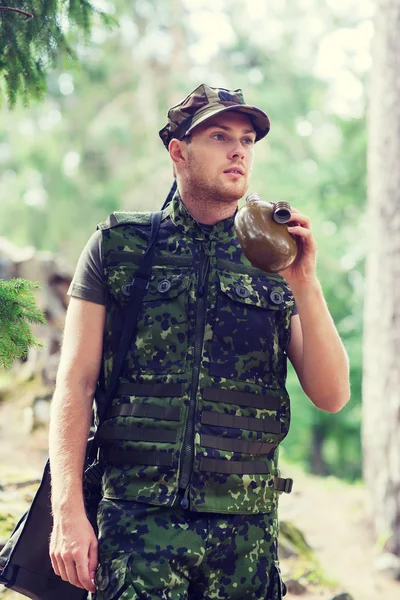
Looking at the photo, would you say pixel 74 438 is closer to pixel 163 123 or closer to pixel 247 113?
pixel 247 113

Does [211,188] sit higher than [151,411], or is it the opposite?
[211,188]

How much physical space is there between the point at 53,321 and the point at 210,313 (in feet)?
20.7

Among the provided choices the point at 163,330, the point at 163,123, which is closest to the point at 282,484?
the point at 163,330

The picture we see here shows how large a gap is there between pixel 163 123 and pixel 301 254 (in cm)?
1639

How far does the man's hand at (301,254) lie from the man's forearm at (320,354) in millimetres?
32

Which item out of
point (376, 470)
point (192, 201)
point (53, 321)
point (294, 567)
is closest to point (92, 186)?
point (53, 321)

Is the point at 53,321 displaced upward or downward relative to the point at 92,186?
downward

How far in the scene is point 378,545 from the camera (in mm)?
7910

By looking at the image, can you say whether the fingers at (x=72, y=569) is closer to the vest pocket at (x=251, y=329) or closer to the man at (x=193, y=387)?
the man at (x=193, y=387)

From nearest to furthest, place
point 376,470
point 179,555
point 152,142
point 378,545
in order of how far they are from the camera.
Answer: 1. point 179,555
2. point 378,545
3. point 376,470
4. point 152,142

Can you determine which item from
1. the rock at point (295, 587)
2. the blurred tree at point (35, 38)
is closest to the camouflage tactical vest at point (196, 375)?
the blurred tree at point (35, 38)

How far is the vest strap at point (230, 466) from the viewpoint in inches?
110

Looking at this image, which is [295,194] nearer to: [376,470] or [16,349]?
[376,470]

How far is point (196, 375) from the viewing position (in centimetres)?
292
